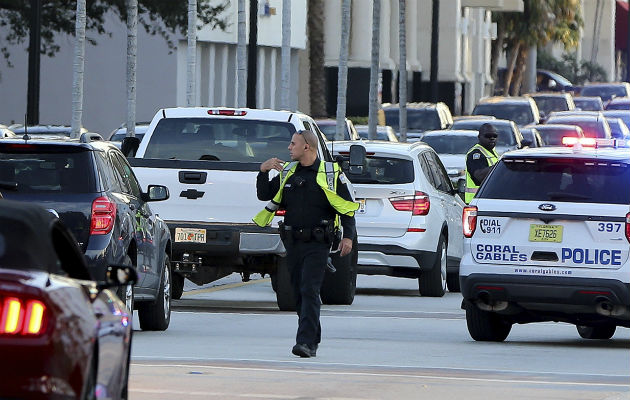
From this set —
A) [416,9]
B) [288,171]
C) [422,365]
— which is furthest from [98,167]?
[416,9]

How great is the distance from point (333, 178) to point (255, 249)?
3.69 metres

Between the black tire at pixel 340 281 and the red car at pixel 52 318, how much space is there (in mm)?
10694

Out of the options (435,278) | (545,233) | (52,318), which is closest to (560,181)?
(545,233)

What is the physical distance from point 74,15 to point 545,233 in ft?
105


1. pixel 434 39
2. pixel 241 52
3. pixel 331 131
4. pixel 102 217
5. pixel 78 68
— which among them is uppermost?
pixel 434 39

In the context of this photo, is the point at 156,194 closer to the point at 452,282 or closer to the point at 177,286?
the point at 177,286

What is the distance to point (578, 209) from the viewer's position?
571 inches

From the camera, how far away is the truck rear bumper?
1730 centimetres

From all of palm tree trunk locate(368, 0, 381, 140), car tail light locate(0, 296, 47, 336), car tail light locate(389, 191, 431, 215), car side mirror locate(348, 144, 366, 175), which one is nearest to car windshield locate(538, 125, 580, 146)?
palm tree trunk locate(368, 0, 381, 140)

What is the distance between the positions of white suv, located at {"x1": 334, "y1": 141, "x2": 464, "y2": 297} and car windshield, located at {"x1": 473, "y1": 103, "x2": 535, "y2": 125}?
2801 centimetres

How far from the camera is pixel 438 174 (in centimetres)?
2153

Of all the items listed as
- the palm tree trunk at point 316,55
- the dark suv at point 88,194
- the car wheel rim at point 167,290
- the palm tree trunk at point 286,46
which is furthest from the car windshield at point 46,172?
the palm tree trunk at point 316,55

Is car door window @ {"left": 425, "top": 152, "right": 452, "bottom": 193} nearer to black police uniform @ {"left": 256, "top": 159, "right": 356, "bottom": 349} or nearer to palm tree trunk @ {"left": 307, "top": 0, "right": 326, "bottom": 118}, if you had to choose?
black police uniform @ {"left": 256, "top": 159, "right": 356, "bottom": 349}

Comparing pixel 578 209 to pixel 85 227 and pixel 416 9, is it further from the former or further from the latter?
pixel 416 9
